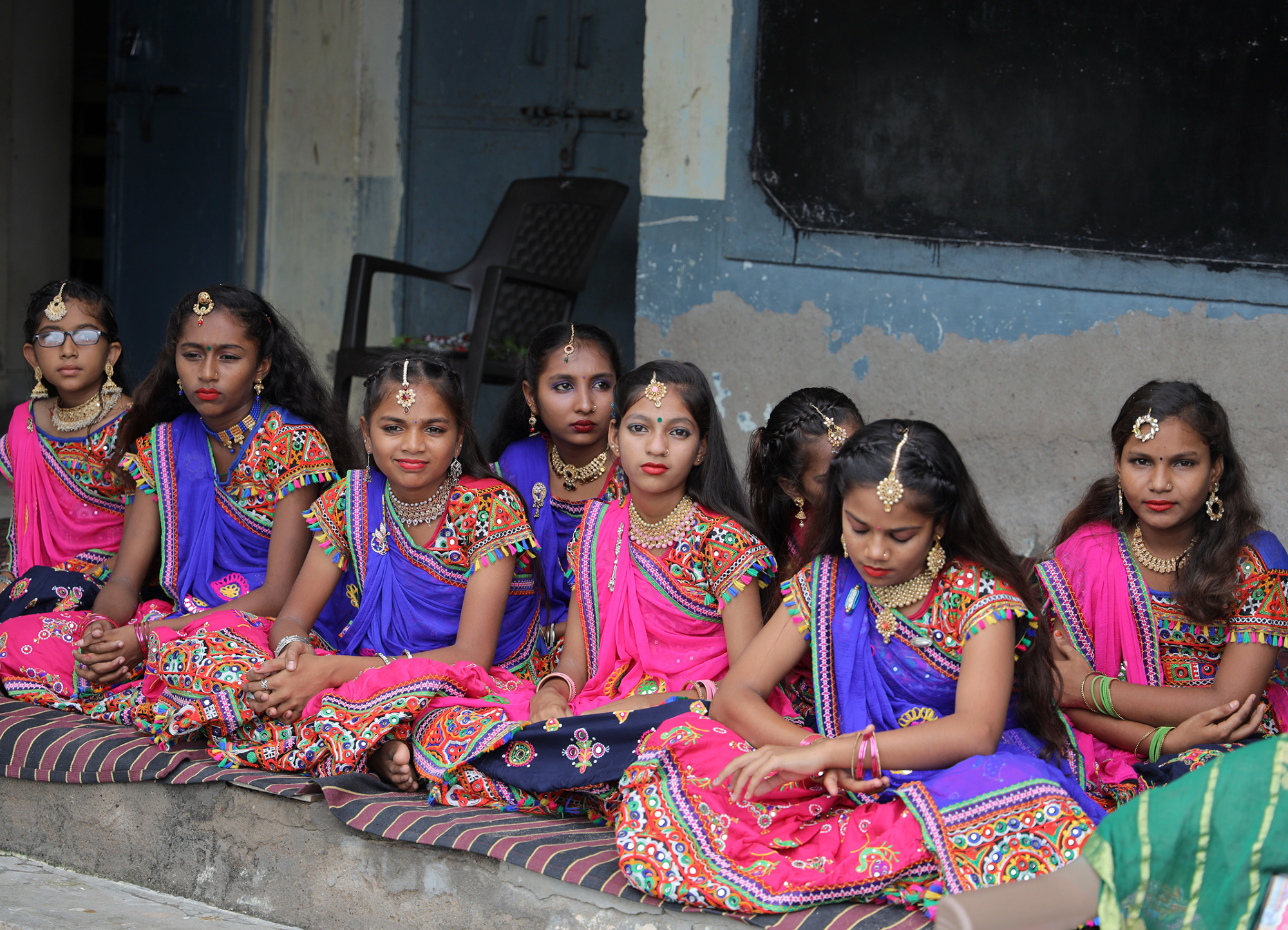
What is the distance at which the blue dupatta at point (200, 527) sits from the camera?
3508 mm

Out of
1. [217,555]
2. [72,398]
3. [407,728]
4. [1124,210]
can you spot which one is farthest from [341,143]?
[407,728]

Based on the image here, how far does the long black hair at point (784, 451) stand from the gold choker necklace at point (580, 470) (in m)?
0.45

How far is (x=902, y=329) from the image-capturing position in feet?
14.8

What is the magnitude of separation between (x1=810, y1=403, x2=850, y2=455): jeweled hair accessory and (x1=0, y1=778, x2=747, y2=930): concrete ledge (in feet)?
Answer: 3.65

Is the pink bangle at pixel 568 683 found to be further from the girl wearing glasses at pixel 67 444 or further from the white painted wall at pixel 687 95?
the white painted wall at pixel 687 95

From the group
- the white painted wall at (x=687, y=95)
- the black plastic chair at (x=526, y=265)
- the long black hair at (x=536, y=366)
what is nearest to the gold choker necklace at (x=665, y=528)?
the long black hair at (x=536, y=366)

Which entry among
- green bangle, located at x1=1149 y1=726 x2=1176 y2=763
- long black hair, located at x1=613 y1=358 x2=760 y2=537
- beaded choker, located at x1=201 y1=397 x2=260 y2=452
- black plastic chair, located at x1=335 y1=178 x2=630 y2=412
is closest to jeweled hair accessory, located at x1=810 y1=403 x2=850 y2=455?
long black hair, located at x1=613 y1=358 x2=760 y2=537

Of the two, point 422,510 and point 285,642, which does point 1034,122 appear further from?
point 285,642

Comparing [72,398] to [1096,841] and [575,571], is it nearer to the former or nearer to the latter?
[575,571]

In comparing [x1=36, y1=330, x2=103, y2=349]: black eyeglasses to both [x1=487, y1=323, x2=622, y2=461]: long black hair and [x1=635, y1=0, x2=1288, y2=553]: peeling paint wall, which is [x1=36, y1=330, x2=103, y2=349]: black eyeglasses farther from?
[x1=635, y1=0, x2=1288, y2=553]: peeling paint wall

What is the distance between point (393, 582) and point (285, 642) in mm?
283

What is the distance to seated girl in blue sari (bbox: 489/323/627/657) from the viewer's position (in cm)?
340

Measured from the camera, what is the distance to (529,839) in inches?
102

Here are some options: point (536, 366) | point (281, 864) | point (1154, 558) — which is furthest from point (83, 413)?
point (1154, 558)
